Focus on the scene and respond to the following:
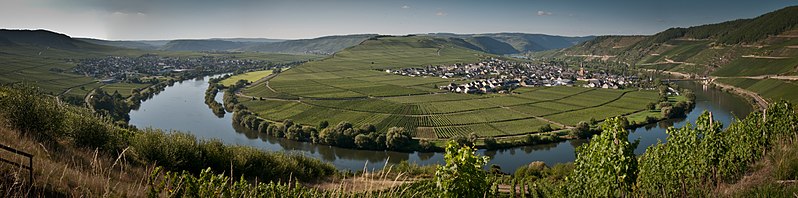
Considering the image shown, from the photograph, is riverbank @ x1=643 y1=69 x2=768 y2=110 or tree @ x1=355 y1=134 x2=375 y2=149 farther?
riverbank @ x1=643 y1=69 x2=768 y2=110

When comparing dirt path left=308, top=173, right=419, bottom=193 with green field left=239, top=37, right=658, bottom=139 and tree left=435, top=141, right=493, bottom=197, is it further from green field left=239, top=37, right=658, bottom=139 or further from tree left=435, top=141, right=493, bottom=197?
green field left=239, top=37, right=658, bottom=139

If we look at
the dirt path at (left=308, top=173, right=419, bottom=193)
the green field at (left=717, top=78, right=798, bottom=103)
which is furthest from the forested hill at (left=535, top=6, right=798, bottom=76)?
the dirt path at (left=308, top=173, right=419, bottom=193)

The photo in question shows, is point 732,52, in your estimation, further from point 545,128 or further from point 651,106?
point 545,128

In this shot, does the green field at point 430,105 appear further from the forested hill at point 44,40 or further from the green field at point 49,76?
the forested hill at point 44,40

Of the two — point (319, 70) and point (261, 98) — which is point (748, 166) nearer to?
point (261, 98)

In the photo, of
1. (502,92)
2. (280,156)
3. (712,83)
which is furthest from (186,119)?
(712,83)

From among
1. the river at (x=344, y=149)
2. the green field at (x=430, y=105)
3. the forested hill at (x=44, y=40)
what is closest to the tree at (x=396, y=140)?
the river at (x=344, y=149)
